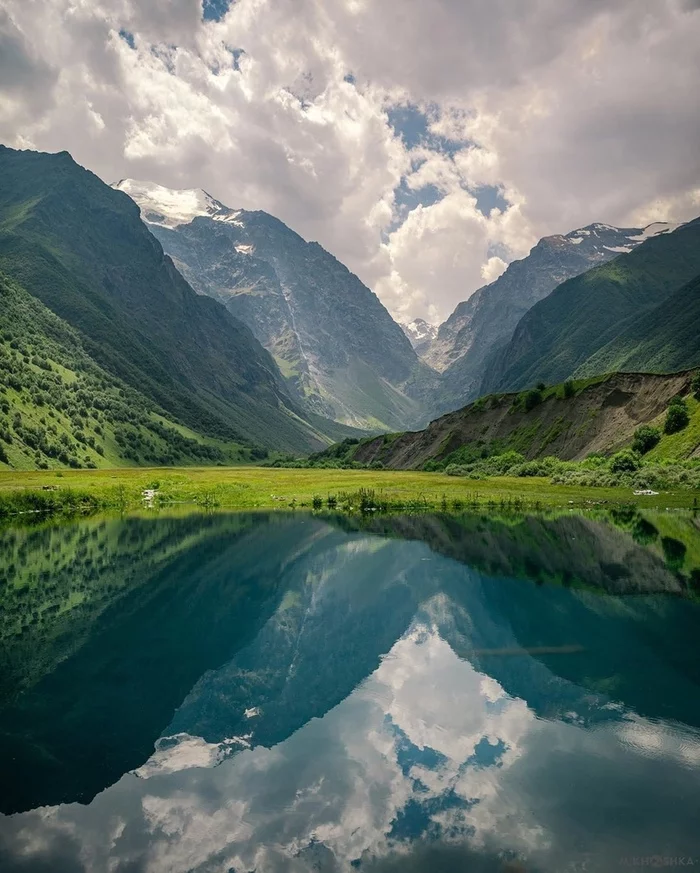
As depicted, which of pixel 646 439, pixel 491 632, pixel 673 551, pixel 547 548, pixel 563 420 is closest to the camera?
pixel 491 632

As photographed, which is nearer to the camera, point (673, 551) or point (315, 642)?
point (315, 642)

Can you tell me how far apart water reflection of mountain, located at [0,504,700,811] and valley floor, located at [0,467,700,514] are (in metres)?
27.0

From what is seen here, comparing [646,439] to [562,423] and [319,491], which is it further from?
[319,491]

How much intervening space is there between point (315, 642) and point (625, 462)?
78790 millimetres

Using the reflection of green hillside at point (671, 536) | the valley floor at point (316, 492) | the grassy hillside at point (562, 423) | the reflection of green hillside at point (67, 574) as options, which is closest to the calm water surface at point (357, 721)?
the reflection of green hillside at point (67, 574)

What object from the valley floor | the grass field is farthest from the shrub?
Result: the grass field

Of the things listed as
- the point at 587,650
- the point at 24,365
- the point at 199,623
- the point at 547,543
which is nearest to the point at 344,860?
the point at 587,650

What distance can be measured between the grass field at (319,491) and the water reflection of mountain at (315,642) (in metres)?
26.9

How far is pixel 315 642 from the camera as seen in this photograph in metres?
27.9

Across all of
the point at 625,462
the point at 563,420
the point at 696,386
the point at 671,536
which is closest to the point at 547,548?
the point at 671,536

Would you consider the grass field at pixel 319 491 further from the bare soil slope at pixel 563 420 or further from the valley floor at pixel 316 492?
the bare soil slope at pixel 563 420

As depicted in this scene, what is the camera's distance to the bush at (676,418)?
92.2 metres

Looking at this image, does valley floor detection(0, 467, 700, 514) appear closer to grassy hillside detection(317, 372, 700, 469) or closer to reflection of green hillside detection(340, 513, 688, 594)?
reflection of green hillside detection(340, 513, 688, 594)

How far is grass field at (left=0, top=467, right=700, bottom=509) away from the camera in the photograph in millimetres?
77688
